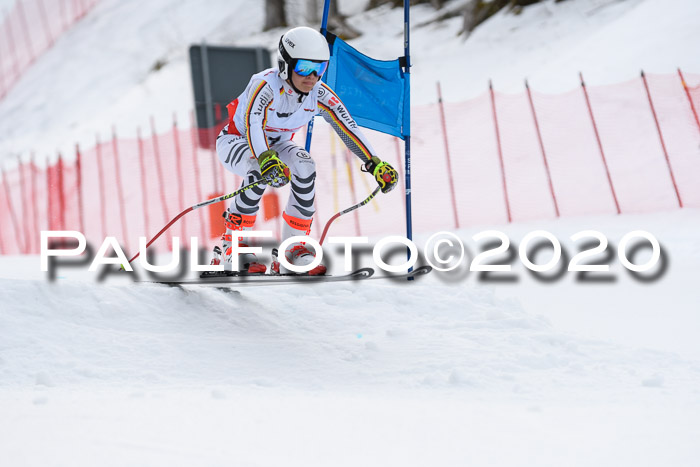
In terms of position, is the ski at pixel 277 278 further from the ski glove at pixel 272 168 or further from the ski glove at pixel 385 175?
the ski glove at pixel 385 175

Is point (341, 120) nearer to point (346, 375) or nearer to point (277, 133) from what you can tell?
point (277, 133)

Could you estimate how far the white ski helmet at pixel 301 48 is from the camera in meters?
4.83

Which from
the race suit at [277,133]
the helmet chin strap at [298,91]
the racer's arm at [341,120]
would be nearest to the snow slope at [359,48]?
the racer's arm at [341,120]

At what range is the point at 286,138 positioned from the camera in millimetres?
5316

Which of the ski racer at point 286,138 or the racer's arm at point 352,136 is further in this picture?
the racer's arm at point 352,136

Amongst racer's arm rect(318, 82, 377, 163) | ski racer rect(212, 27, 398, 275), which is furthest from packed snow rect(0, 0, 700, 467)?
racer's arm rect(318, 82, 377, 163)

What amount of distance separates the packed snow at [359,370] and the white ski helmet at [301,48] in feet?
5.79

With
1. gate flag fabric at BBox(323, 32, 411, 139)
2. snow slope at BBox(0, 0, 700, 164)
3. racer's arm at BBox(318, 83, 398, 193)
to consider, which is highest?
snow slope at BBox(0, 0, 700, 164)

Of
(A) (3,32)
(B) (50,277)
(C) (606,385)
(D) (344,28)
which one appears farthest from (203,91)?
(A) (3,32)

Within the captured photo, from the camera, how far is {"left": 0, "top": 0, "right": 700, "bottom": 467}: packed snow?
289cm

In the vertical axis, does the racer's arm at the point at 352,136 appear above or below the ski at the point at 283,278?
above

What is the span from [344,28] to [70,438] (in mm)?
22384

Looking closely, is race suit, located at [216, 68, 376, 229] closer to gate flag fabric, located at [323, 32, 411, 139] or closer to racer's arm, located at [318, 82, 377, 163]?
racer's arm, located at [318, 82, 377, 163]

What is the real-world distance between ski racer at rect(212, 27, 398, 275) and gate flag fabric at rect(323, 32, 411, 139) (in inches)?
64.0
